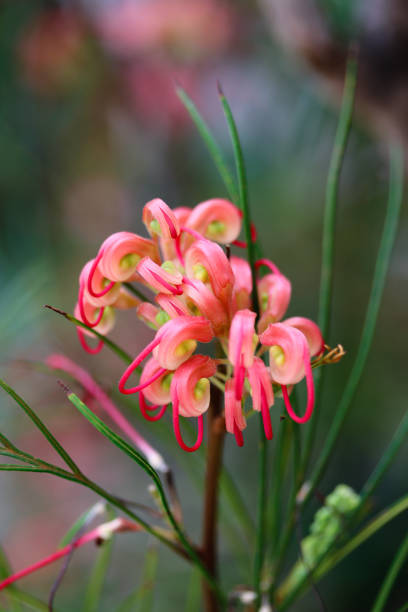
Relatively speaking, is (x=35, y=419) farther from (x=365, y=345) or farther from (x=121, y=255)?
(x=365, y=345)

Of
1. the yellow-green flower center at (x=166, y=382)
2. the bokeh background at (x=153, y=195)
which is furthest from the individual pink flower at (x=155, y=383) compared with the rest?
the bokeh background at (x=153, y=195)

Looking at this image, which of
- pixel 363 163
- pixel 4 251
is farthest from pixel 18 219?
pixel 363 163

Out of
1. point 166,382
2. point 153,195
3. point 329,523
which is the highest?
point 153,195

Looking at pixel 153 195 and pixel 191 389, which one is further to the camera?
pixel 153 195

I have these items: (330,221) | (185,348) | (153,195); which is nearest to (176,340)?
Result: (185,348)

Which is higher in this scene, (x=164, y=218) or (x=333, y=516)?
(x=164, y=218)

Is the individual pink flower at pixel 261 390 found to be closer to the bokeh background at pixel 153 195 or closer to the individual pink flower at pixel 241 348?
the individual pink flower at pixel 241 348
